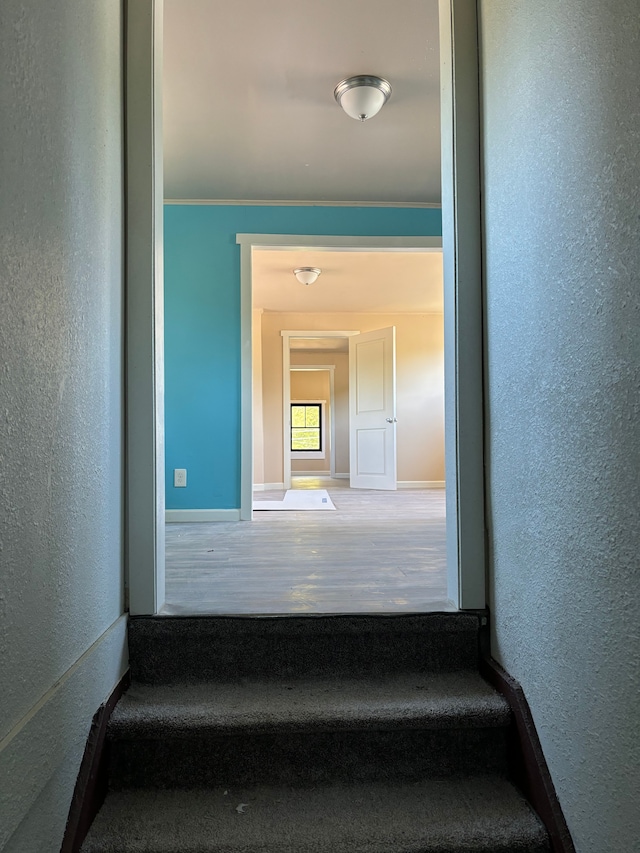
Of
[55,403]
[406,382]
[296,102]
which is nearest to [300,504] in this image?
[406,382]

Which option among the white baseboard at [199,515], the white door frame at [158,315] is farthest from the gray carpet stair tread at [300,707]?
the white baseboard at [199,515]

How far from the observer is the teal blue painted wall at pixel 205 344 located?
12.6 ft

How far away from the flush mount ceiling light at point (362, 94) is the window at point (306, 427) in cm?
1163

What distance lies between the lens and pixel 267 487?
7449 mm

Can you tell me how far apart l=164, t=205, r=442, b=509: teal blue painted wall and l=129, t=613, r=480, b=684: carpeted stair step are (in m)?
2.42

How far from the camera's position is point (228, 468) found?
12.6 ft

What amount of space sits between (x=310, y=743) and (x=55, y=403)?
97 centimetres

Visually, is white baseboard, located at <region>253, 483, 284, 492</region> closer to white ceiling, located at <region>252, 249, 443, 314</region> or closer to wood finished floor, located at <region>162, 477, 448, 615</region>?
white ceiling, located at <region>252, 249, 443, 314</region>

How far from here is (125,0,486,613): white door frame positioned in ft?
4.88

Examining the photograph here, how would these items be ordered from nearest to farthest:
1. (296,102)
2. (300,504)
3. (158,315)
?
(158,315) < (296,102) < (300,504)

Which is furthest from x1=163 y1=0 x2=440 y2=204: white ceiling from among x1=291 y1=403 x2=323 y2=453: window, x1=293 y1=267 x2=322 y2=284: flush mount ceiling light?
x1=291 y1=403 x2=323 y2=453: window

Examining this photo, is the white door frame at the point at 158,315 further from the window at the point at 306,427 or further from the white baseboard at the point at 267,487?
the window at the point at 306,427

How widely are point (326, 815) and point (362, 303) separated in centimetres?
641

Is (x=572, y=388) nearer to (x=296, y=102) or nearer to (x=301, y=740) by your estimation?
(x=301, y=740)
